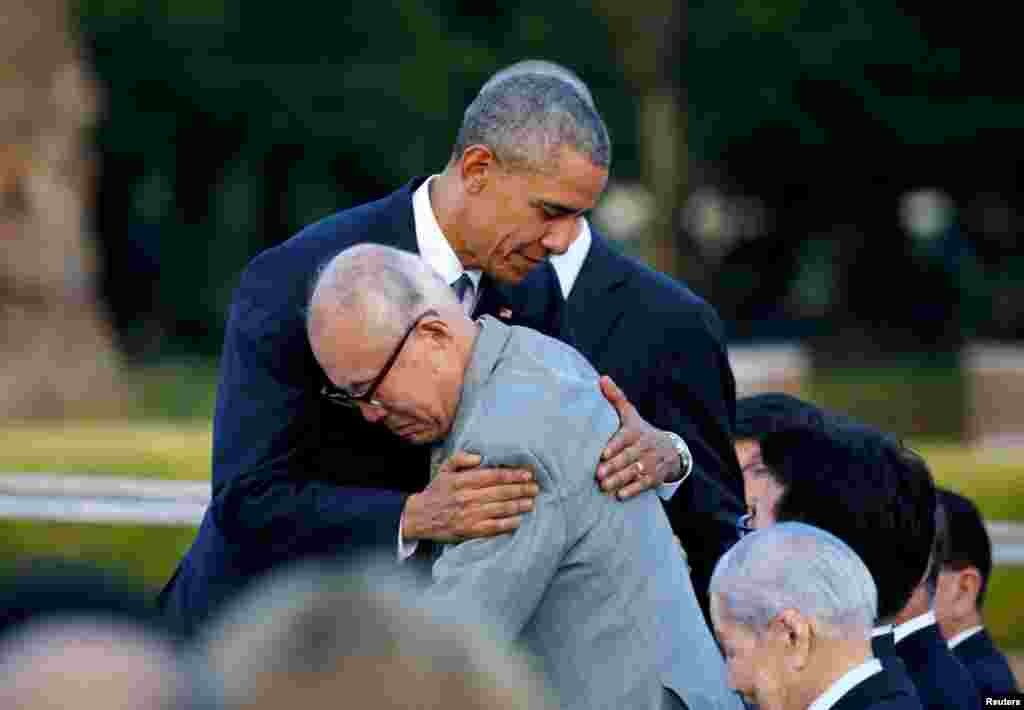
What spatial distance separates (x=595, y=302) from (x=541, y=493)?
4.53ft

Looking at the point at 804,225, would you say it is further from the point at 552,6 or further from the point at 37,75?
the point at 37,75

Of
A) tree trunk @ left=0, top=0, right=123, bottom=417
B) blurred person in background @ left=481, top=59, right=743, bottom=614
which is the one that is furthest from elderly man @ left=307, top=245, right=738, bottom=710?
tree trunk @ left=0, top=0, right=123, bottom=417

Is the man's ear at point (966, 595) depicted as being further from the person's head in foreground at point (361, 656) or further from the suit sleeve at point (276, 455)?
the person's head in foreground at point (361, 656)

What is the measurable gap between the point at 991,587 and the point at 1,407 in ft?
28.8

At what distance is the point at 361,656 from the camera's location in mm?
1407

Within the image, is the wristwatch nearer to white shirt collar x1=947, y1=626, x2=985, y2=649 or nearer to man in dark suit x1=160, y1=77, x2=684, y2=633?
man in dark suit x1=160, y1=77, x2=684, y2=633

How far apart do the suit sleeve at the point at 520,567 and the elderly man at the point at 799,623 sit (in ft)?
1.52

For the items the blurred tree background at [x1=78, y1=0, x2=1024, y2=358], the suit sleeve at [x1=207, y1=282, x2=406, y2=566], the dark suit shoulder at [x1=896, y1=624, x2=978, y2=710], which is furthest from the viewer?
the blurred tree background at [x1=78, y1=0, x2=1024, y2=358]

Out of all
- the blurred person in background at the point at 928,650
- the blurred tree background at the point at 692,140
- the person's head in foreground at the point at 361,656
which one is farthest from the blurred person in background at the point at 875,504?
the blurred tree background at the point at 692,140

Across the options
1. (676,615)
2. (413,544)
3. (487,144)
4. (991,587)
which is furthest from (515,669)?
(991,587)

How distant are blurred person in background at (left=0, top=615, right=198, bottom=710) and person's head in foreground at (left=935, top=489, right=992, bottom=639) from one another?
3460 mm

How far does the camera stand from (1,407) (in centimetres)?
1513

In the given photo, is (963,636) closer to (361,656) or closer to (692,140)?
(361,656)

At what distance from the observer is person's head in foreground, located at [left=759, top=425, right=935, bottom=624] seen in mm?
3777
